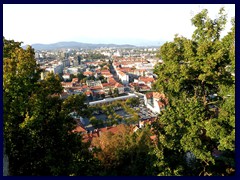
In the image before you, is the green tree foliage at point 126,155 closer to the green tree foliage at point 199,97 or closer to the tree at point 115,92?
the green tree foliage at point 199,97

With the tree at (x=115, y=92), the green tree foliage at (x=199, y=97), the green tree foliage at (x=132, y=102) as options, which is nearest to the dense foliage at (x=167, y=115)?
the green tree foliage at (x=199, y=97)

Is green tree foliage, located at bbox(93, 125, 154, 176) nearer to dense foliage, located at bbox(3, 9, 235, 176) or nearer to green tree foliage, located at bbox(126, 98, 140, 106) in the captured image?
dense foliage, located at bbox(3, 9, 235, 176)

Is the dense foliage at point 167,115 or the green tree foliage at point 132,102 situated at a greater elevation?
the dense foliage at point 167,115

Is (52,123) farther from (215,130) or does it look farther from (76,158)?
(215,130)

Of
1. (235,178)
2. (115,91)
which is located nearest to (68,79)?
(115,91)

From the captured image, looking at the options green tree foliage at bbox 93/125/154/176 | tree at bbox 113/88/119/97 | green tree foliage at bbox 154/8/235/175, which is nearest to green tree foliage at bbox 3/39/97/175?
green tree foliage at bbox 93/125/154/176

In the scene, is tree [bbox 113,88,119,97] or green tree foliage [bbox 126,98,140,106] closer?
green tree foliage [bbox 126,98,140,106]

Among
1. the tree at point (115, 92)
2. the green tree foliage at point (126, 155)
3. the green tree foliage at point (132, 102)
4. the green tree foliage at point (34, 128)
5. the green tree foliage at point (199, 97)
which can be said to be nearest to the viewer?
the green tree foliage at point (34, 128)
